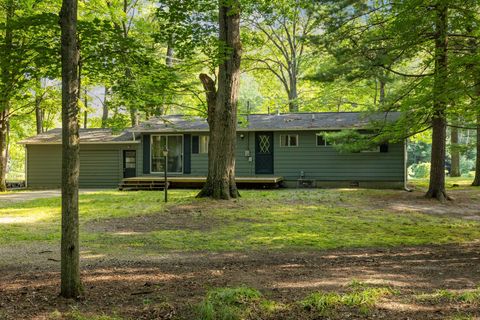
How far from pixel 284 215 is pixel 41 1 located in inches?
605

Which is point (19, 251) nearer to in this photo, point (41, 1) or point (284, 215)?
point (284, 215)

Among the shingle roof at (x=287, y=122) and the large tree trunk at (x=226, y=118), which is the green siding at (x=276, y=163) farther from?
the large tree trunk at (x=226, y=118)

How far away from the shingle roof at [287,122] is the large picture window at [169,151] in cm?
63

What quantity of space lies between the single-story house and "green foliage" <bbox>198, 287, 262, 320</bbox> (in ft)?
50.1

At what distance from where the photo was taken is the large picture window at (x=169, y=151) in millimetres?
22219

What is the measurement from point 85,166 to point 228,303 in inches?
843

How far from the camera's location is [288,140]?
832 inches

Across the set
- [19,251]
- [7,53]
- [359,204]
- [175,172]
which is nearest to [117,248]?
[19,251]

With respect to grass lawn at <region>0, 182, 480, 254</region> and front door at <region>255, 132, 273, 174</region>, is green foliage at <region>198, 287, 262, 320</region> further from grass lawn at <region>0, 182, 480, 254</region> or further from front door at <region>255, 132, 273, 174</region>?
front door at <region>255, 132, 273, 174</region>

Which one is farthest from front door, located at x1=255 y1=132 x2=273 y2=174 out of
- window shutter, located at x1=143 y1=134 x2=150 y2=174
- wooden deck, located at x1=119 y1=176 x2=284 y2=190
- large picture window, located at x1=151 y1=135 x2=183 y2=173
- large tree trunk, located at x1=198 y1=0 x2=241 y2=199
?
large tree trunk, located at x1=198 y1=0 x2=241 y2=199

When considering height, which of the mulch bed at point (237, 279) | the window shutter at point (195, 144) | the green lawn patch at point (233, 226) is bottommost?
the green lawn patch at point (233, 226)

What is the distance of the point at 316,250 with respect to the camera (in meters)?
7.31

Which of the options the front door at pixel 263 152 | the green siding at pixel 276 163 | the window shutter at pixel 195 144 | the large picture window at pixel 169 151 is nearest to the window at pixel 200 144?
the window shutter at pixel 195 144

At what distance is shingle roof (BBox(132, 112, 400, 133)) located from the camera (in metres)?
20.1
